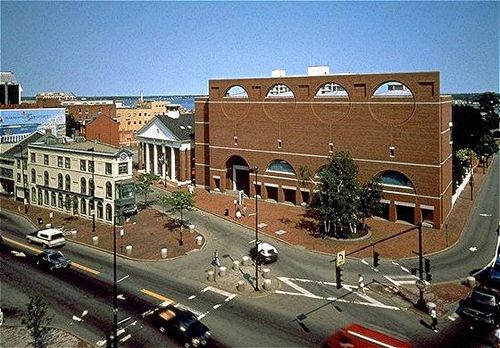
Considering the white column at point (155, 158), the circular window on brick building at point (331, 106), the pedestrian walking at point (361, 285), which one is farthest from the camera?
the white column at point (155, 158)

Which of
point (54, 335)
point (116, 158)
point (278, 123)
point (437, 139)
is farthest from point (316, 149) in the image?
point (54, 335)

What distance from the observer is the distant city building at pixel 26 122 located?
7894cm

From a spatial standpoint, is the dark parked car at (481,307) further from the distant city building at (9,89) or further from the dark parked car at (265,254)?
the distant city building at (9,89)

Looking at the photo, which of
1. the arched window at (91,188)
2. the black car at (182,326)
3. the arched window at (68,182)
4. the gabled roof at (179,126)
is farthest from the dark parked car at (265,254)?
the gabled roof at (179,126)

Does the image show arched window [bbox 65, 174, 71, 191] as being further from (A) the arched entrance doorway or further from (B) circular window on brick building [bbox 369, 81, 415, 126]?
(B) circular window on brick building [bbox 369, 81, 415, 126]

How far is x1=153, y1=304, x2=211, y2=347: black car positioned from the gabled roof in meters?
50.0

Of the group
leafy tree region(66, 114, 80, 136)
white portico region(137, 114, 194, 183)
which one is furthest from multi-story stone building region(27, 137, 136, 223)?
leafy tree region(66, 114, 80, 136)

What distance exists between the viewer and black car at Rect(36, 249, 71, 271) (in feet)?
125

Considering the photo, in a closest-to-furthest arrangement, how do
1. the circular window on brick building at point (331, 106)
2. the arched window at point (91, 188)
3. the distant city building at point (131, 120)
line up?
the arched window at point (91, 188)
the circular window on brick building at point (331, 106)
the distant city building at point (131, 120)

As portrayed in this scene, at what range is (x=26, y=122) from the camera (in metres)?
83.2

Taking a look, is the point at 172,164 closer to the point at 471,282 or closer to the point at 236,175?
the point at 236,175

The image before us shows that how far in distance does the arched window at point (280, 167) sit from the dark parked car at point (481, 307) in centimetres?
3208

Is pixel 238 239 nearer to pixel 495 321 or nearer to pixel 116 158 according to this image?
pixel 116 158

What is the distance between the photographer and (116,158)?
50312mm
